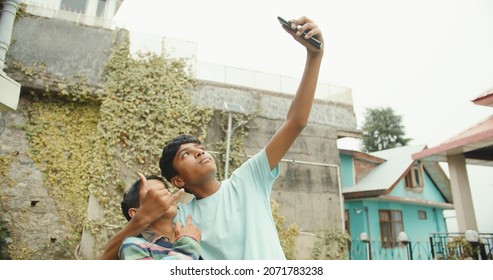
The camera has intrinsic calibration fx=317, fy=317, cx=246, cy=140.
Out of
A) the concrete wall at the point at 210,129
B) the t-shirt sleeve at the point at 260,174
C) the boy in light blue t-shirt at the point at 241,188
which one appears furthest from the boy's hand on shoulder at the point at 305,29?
Answer: the concrete wall at the point at 210,129

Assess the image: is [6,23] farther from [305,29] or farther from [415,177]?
[415,177]

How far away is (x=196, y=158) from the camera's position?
1.42m

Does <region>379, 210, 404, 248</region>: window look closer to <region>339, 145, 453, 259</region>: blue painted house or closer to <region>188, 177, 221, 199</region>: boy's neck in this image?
<region>339, 145, 453, 259</region>: blue painted house

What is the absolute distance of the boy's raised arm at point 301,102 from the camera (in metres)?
1.36

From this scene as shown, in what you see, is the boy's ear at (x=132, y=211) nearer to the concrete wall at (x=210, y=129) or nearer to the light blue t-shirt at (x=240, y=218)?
the light blue t-shirt at (x=240, y=218)

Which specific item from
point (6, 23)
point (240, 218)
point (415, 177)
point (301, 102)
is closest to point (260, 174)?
point (240, 218)

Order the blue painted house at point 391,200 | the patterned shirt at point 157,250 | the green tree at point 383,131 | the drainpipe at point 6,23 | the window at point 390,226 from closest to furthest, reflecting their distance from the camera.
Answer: the patterned shirt at point 157,250 < the drainpipe at point 6,23 < the blue painted house at point 391,200 < the window at point 390,226 < the green tree at point 383,131

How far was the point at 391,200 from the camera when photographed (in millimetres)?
10289

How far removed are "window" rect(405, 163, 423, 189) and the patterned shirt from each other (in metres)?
12.2

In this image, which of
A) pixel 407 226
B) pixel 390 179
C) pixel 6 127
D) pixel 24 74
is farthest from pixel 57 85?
pixel 407 226

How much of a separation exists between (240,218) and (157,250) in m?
0.35

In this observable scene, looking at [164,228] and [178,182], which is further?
[178,182]

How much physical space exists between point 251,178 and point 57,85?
5096mm
